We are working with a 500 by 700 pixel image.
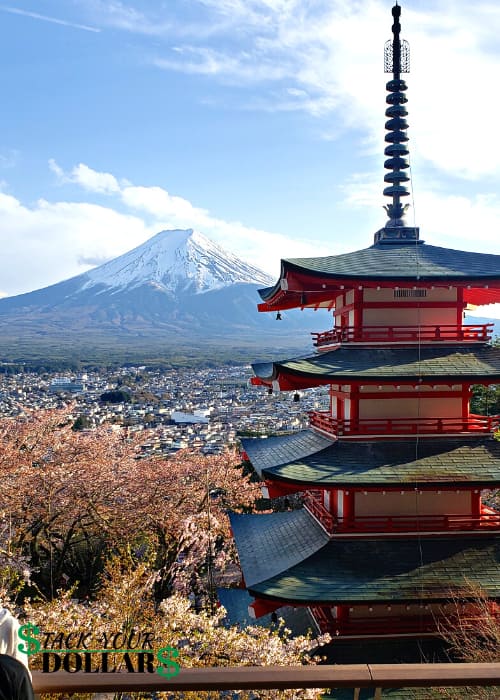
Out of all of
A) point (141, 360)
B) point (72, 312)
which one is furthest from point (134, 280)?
point (141, 360)

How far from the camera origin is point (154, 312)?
559 feet

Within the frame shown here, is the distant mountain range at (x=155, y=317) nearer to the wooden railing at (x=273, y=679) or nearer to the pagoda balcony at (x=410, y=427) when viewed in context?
the pagoda balcony at (x=410, y=427)

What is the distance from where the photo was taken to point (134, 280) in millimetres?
186250

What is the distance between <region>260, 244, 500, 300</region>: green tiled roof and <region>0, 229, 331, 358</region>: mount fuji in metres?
118

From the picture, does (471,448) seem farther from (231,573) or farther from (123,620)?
(231,573)

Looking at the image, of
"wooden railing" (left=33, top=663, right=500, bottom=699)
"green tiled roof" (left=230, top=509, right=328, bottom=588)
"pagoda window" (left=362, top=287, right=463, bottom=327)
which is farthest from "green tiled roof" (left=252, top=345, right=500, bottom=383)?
"wooden railing" (left=33, top=663, right=500, bottom=699)

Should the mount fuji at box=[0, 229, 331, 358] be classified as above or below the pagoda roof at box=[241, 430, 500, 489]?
above

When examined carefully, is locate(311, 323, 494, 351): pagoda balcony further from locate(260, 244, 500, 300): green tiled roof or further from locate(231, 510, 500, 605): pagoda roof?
locate(231, 510, 500, 605): pagoda roof

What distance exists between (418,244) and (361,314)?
2.40 meters

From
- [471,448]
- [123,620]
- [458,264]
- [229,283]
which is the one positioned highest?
[229,283]

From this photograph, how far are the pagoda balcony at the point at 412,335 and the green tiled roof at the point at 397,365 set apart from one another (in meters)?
0.16

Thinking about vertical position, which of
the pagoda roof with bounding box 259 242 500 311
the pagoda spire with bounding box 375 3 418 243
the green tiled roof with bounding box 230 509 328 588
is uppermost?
the pagoda spire with bounding box 375 3 418 243

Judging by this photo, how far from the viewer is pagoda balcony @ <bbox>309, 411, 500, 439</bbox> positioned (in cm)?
1081

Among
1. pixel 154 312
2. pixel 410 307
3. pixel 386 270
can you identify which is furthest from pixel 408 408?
pixel 154 312
